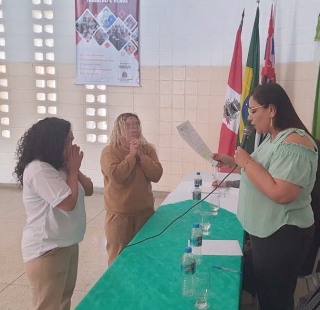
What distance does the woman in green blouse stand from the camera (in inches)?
58.4

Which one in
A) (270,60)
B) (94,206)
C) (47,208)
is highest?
(270,60)

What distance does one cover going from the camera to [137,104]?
193 inches

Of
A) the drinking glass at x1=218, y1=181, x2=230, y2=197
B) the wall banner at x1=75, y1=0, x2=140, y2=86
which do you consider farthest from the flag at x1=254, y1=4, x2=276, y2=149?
the wall banner at x1=75, y1=0, x2=140, y2=86

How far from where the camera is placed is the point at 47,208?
1.73 meters

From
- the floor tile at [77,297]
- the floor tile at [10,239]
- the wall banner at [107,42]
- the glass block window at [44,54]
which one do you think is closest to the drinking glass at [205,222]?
the floor tile at [77,297]

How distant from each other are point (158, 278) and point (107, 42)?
12.9ft

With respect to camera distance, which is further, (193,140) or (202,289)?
(193,140)

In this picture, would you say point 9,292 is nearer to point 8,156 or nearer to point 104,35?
point 8,156

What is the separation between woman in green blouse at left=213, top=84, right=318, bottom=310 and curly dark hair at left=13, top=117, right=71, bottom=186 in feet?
2.82

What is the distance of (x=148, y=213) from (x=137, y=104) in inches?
104

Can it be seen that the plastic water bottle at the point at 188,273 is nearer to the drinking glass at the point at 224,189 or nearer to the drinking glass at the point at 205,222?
the drinking glass at the point at 205,222

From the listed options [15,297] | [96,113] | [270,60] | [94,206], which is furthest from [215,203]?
[96,113]

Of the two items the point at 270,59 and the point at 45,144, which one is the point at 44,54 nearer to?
the point at 270,59

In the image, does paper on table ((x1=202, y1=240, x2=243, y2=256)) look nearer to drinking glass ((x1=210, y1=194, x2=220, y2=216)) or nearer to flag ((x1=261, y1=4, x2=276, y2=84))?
drinking glass ((x1=210, y1=194, x2=220, y2=216))
